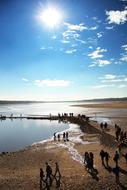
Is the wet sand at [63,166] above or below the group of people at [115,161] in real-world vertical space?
below

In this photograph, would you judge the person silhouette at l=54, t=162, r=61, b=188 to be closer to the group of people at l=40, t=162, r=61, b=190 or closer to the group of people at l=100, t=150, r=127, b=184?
the group of people at l=40, t=162, r=61, b=190

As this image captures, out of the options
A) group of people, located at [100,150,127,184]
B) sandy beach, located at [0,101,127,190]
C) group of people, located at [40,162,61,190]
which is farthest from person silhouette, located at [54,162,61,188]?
group of people, located at [100,150,127,184]

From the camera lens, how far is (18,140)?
51.0 meters

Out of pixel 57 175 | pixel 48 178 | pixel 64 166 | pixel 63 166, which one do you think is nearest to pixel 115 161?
pixel 64 166

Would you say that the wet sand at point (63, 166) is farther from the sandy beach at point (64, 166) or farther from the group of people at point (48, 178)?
the group of people at point (48, 178)

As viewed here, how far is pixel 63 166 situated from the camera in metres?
29.0

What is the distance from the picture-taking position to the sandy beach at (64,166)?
23.3 meters

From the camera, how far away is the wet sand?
76.4 feet

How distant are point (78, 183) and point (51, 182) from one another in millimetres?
2289

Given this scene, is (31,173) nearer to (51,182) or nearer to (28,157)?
(51,182)

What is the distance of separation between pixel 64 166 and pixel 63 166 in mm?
113

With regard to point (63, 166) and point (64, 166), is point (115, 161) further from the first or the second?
point (63, 166)

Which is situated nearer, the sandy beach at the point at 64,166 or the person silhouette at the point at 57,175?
the sandy beach at the point at 64,166

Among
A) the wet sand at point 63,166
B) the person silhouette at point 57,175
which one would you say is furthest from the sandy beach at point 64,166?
the person silhouette at point 57,175
